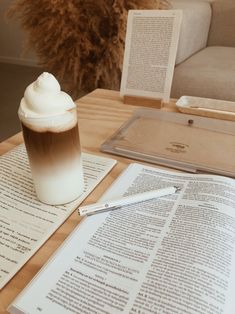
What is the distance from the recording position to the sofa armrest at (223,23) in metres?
1.45

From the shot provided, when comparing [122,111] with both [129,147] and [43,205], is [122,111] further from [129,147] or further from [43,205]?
[43,205]

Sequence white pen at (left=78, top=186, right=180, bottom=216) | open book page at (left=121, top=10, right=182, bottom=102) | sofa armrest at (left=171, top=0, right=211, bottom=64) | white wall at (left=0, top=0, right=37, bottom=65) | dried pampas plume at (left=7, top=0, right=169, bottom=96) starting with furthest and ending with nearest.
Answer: white wall at (left=0, top=0, right=37, bottom=65)
sofa armrest at (left=171, top=0, right=211, bottom=64)
dried pampas plume at (left=7, top=0, right=169, bottom=96)
open book page at (left=121, top=10, right=182, bottom=102)
white pen at (left=78, top=186, right=180, bottom=216)

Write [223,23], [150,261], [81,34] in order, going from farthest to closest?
1. [223,23]
2. [81,34]
3. [150,261]

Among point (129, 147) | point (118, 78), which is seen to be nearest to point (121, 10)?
point (118, 78)

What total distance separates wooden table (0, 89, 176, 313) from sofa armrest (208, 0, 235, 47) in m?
0.97

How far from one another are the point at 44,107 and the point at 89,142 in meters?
0.23

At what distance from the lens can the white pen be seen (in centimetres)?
38

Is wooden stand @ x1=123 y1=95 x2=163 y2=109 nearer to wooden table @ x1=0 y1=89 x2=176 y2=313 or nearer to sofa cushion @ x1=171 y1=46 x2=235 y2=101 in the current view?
wooden table @ x1=0 y1=89 x2=176 y2=313

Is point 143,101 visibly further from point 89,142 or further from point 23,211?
point 23,211

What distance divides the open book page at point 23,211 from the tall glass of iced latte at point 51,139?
2 cm

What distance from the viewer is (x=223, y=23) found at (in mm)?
1474

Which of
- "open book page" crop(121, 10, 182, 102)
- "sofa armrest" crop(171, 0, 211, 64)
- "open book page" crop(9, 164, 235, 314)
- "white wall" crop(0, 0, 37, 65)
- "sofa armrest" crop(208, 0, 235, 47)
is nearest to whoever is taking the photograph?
"open book page" crop(9, 164, 235, 314)

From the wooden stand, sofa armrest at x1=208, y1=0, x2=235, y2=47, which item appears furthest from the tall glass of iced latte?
sofa armrest at x1=208, y1=0, x2=235, y2=47

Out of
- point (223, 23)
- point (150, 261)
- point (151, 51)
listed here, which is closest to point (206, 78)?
point (151, 51)
